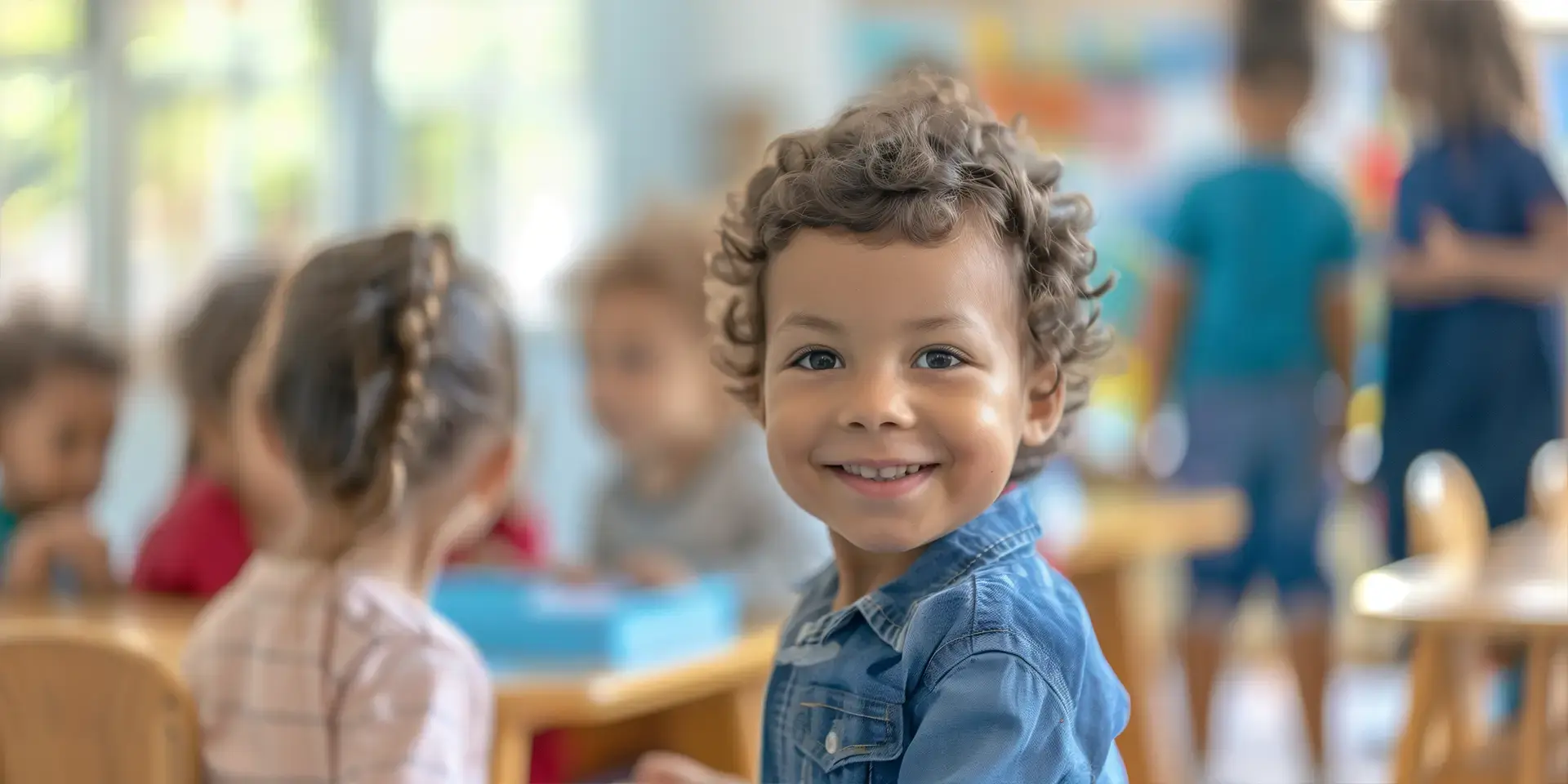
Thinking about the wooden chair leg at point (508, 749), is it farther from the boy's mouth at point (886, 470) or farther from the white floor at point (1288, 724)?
the white floor at point (1288, 724)

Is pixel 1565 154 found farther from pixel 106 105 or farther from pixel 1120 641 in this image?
pixel 106 105

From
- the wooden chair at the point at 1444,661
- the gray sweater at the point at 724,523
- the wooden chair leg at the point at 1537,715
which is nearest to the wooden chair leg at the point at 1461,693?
the wooden chair at the point at 1444,661

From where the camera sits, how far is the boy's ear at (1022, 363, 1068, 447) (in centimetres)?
110

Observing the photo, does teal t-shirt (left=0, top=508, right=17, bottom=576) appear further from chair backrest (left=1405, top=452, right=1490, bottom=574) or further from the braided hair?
chair backrest (left=1405, top=452, right=1490, bottom=574)

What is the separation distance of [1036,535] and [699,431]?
138 cm

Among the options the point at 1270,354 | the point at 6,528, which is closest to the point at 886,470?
the point at 6,528

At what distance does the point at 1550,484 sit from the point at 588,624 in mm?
1790

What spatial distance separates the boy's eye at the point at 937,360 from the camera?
1018 millimetres

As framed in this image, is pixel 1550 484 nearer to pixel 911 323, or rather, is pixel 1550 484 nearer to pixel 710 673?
pixel 710 673

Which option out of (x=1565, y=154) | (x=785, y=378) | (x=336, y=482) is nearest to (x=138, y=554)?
(x=336, y=482)

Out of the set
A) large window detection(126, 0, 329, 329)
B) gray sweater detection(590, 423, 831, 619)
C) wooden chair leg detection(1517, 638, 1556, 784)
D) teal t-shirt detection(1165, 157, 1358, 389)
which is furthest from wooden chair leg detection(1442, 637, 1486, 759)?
large window detection(126, 0, 329, 329)

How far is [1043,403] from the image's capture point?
1118 millimetres

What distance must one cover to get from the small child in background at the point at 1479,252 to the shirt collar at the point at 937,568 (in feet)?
7.17

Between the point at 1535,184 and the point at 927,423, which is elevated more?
the point at 1535,184
